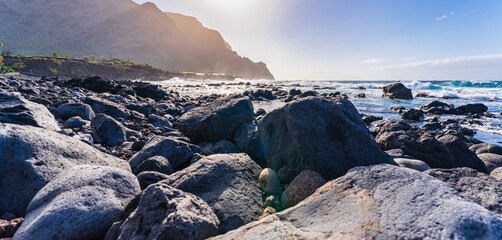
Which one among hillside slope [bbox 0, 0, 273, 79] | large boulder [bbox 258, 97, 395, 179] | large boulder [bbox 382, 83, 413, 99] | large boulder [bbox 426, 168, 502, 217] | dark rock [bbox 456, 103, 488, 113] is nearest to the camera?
large boulder [bbox 426, 168, 502, 217]

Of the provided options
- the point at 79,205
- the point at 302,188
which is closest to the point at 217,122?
the point at 302,188

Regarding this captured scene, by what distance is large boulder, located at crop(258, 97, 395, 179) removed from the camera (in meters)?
3.17

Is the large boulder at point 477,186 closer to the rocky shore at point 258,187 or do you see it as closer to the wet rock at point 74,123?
the rocky shore at point 258,187

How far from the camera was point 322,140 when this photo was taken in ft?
10.7

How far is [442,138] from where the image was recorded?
17.0ft

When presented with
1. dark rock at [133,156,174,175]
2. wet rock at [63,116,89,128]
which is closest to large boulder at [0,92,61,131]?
wet rock at [63,116,89,128]

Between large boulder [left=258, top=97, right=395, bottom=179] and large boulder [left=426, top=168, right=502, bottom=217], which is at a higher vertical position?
large boulder [left=258, top=97, right=395, bottom=179]

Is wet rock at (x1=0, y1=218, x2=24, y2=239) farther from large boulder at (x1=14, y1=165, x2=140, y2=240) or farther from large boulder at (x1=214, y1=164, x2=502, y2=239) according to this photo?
large boulder at (x1=214, y1=164, x2=502, y2=239)

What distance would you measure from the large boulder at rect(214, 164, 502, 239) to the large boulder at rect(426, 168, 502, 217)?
0.61 meters

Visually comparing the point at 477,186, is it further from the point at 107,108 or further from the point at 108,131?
the point at 107,108

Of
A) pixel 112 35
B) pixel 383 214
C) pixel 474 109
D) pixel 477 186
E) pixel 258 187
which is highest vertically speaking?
pixel 112 35

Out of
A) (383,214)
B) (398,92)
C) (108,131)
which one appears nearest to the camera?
(383,214)

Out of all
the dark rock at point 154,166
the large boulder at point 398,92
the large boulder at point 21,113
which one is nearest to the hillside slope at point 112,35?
the large boulder at point 398,92

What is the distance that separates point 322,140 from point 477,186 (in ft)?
5.59
